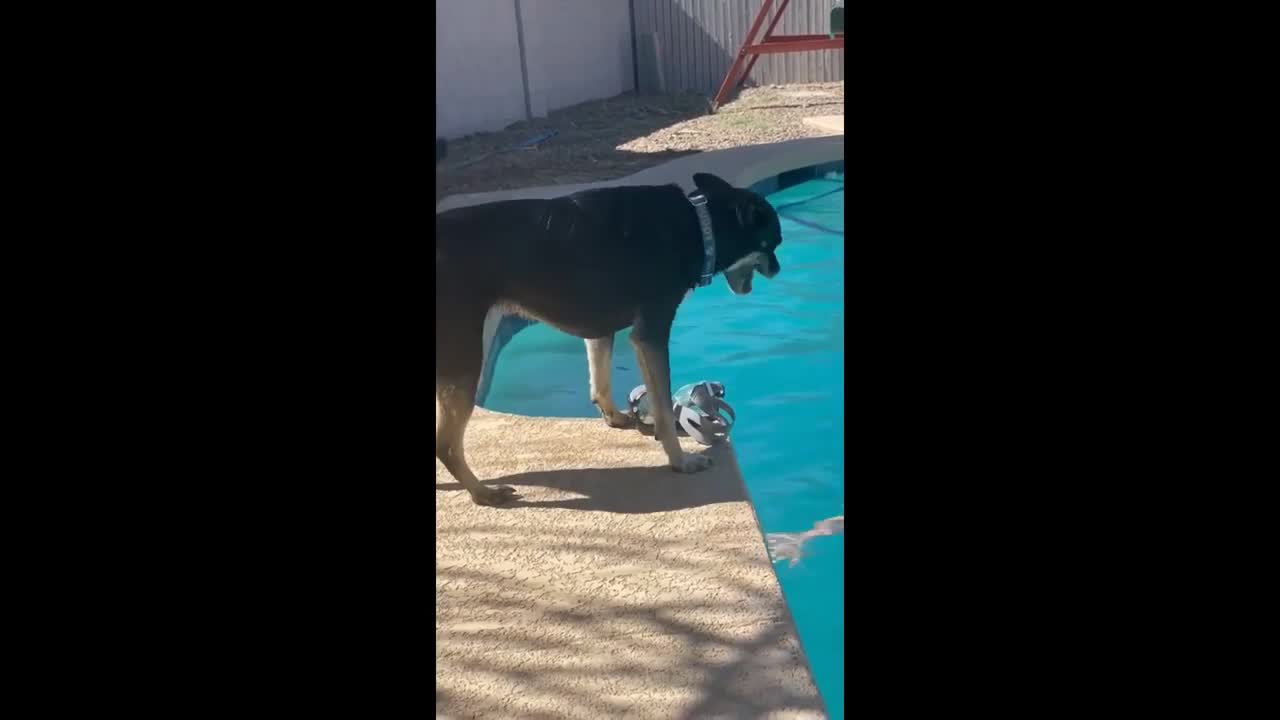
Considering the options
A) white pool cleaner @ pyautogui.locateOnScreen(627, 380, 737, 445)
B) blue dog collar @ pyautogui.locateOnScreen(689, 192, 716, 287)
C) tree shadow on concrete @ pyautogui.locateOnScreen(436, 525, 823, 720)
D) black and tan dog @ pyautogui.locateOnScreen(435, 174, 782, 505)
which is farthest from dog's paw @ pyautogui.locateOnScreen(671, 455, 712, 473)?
blue dog collar @ pyautogui.locateOnScreen(689, 192, 716, 287)

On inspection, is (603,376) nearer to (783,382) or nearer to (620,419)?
(620,419)

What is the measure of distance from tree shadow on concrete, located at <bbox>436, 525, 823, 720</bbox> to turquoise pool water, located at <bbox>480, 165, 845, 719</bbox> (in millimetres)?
594

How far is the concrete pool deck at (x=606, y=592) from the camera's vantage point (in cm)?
226

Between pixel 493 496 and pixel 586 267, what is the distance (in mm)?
791

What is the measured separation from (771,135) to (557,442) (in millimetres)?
7244

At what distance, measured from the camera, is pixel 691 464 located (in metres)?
3.51

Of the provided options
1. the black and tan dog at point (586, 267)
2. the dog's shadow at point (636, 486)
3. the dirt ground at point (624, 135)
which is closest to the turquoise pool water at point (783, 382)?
the dog's shadow at point (636, 486)

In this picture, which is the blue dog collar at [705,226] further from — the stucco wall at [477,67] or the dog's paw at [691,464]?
the stucco wall at [477,67]

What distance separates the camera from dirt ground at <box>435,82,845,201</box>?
30.2ft

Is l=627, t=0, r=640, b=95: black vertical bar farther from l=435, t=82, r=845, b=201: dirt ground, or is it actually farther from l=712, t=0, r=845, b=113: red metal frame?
l=712, t=0, r=845, b=113: red metal frame
